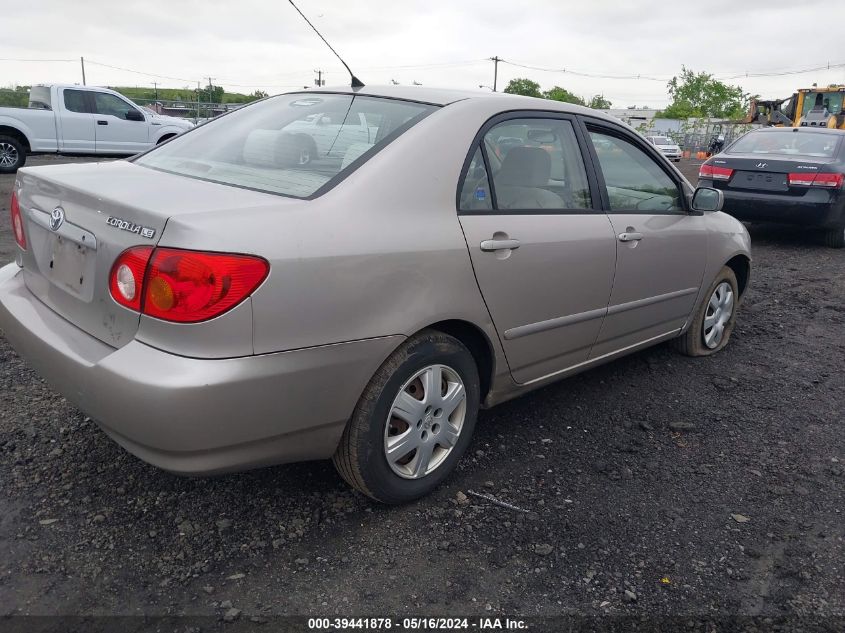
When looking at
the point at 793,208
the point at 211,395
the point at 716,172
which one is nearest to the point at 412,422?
the point at 211,395

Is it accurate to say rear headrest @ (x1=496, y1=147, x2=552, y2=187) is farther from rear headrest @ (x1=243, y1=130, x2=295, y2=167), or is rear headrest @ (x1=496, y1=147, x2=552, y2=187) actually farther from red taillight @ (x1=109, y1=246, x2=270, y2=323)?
red taillight @ (x1=109, y1=246, x2=270, y2=323)

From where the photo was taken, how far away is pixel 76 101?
48.8ft

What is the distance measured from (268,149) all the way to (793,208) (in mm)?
7394

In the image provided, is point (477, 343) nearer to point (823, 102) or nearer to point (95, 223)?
point (95, 223)

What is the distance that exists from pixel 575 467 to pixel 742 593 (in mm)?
916

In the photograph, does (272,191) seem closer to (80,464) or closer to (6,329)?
(6,329)

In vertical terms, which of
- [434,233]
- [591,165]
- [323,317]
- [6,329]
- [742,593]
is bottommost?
[742,593]

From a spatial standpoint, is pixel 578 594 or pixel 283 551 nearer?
pixel 578 594

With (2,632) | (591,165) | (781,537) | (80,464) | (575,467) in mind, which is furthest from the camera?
(591,165)

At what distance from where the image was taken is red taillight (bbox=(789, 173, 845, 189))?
323 inches

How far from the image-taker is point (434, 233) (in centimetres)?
261

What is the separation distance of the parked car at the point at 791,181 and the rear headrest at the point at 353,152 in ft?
23.5

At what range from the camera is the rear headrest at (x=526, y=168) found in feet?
9.96

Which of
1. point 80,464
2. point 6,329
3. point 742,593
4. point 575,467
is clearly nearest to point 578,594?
point 742,593
